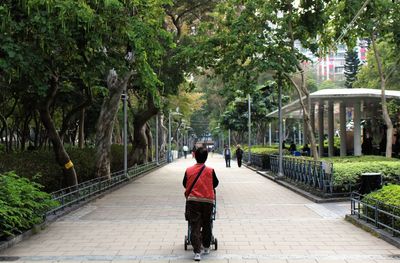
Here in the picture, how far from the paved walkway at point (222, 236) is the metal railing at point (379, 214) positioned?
1.07 feet

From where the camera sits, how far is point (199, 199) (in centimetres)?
762

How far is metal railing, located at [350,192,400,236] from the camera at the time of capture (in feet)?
29.3

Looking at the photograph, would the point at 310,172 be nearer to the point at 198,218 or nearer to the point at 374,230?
the point at 374,230

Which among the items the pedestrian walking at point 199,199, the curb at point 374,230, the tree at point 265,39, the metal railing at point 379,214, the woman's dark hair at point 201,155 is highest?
the tree at point 265,39

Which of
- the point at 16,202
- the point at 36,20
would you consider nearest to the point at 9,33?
the point at 36,20

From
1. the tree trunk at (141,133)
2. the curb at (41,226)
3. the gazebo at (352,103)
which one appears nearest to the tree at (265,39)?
the gazebo at (352,103)

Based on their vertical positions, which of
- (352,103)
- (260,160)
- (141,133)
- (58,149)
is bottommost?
(260,160)

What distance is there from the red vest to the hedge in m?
6.45

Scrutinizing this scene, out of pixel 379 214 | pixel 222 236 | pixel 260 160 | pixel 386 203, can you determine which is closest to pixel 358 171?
pixel 379 214

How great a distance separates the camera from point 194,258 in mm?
7504

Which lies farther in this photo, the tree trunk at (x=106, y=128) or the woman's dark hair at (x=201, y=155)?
the tree trunk at (x=106, y=128)

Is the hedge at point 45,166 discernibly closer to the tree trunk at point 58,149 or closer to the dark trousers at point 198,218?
the tree trunk at point 58,149

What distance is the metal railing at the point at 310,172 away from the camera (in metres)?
15.1

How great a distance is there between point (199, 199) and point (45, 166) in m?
10.9
